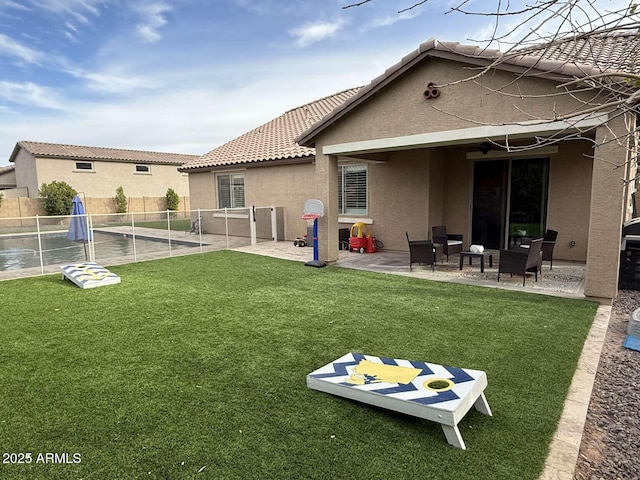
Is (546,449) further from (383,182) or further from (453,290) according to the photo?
(383,182)

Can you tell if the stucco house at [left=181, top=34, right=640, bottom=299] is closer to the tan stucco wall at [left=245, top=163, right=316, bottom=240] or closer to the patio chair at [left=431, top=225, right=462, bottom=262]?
the tan stucco wall at [left=245, top=163, right=316, bottom=240]

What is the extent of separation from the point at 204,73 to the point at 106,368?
15005 mm

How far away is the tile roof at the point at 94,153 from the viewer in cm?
2922

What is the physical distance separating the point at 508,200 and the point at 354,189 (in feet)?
15.7

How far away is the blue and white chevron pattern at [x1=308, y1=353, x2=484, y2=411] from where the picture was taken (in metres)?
3.10

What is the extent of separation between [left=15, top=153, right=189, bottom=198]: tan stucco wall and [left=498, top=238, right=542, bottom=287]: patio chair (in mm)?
31070

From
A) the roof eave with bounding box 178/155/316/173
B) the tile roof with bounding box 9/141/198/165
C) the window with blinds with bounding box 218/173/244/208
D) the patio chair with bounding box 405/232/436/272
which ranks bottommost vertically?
the patio chair with bounding box 405/232/436/272

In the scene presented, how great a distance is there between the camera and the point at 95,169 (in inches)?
1224

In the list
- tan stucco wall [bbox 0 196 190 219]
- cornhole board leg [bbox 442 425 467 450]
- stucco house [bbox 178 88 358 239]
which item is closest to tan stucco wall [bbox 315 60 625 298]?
cornhole board leg [bbox 442 425 467 450]

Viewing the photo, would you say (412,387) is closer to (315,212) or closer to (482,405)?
(482,405)

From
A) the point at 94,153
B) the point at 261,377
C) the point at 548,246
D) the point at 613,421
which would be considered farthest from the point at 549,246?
the point at 94,153


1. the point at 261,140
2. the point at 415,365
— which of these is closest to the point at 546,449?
the point at 415,365

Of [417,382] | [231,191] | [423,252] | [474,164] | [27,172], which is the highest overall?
[27,172]

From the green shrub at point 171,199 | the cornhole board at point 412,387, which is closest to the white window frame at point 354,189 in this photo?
the cornhole board at point 412,387
